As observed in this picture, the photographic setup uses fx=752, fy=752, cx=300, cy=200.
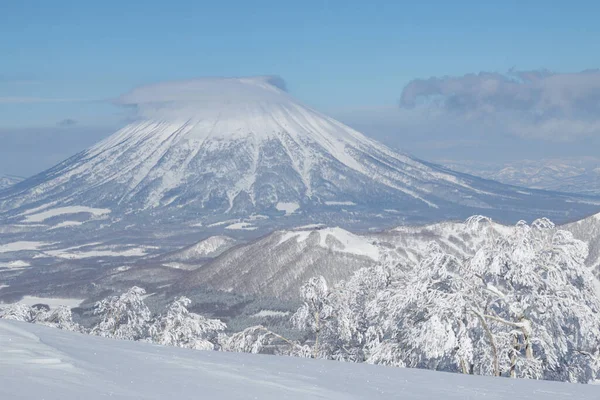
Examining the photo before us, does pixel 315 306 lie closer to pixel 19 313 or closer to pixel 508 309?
pixel 508 309

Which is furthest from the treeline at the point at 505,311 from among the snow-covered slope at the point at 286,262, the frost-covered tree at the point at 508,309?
the snow-covered slope at the point at 286,262

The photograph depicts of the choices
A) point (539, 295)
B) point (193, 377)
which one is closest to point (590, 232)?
point (539, 295)

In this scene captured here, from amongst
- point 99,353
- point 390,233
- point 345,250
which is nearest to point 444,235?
point 390,233

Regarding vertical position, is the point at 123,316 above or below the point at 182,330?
below

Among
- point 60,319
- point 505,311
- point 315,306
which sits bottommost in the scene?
point 60,319

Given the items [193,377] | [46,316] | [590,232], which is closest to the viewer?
[193,377]

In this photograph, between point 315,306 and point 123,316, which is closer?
point 315,306

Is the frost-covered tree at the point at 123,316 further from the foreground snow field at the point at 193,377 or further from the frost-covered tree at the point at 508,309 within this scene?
the foreground snow field at the point at 193,377
